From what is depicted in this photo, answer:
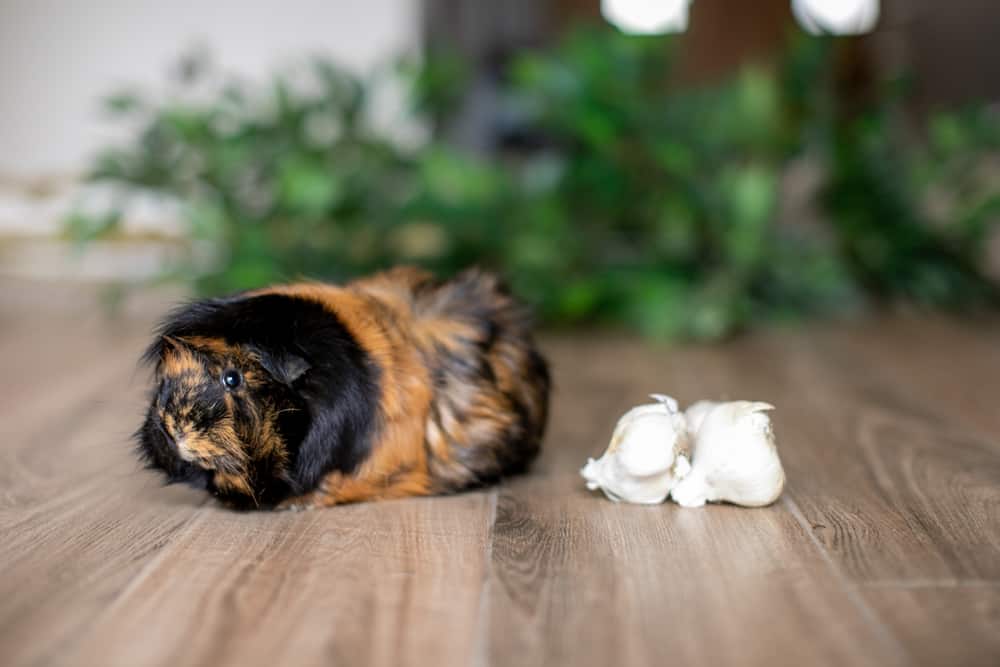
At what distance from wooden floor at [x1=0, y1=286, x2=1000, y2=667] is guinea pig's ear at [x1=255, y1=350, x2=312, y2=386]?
0.66ft

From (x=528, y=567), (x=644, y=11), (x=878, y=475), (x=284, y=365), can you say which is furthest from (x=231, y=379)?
(x=644, y=11)

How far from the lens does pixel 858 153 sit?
357 cm

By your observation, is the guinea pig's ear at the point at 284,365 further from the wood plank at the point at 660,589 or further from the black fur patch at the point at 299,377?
the wood plank at the point at 660,589

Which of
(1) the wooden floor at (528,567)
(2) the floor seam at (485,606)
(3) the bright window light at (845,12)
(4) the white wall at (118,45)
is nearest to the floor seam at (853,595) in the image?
(1) the wooden floor at (528,567)

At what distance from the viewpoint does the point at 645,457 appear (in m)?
1.37

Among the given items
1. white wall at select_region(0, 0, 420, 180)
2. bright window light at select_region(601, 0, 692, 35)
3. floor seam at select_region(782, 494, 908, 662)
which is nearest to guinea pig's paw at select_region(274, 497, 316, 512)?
floor seam at select_region(782, 494, 908, 662)

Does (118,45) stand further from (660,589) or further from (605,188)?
(660,589)

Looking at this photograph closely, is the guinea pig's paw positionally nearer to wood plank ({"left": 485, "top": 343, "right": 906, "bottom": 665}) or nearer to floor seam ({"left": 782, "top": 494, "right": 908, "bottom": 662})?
wood plank ({"left": 485, "top": 343, "right": 906, "bottom": 665})

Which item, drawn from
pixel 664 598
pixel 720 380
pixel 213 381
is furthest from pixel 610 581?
pixel 720 380

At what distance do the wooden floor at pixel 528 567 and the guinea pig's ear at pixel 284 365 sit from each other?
203mm

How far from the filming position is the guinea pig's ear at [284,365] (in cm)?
126

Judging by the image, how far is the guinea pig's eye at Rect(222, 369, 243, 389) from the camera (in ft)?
4.13

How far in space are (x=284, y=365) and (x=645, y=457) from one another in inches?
19.2

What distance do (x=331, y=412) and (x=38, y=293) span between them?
3808 mm
